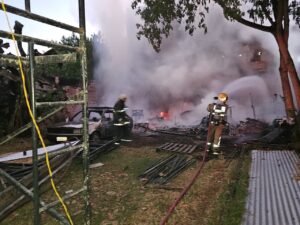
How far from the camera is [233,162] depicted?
1027 centimetres

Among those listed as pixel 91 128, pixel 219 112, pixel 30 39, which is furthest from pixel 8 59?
pixel 91 128

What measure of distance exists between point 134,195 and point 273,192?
111 inches

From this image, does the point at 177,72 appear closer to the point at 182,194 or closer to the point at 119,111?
the point at 119,111

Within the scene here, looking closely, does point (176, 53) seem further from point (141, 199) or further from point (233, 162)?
point (141, 199)

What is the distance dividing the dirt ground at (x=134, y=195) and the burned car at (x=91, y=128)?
226 cm

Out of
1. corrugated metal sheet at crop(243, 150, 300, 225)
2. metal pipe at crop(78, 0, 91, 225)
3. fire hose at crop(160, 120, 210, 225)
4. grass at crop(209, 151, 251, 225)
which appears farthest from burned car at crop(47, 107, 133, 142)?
metal pipe at crop(78, 0, 91, 225)

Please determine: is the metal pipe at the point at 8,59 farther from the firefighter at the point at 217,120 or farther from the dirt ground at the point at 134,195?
the firefighter at the point at 217,120

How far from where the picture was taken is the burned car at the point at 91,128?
12.8 metres

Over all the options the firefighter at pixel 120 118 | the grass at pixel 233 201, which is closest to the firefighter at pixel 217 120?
the grass at pixel 233 201

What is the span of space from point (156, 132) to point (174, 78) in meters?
10.6

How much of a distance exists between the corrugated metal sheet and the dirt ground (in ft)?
2.36

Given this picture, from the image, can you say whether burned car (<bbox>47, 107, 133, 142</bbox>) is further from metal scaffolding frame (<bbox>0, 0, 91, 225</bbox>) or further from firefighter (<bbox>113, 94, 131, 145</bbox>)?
metal scaffolding frame (<bbox>0, 0, 91, 225</bbox>)

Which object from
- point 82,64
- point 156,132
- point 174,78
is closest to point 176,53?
point 174,78

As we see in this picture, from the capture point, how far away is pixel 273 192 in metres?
6.70
